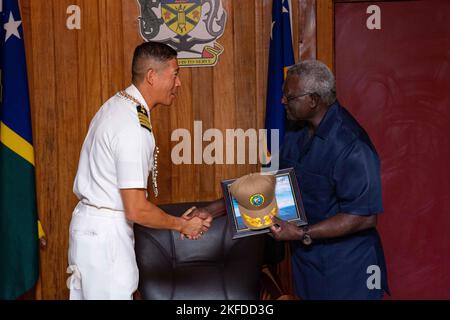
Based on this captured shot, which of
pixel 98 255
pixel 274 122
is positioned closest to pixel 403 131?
pixel 274 122

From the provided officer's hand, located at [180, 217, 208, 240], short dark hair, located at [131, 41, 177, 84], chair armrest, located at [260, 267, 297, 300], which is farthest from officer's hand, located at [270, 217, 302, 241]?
short dark hair, located at [131, 41, 177, 84]

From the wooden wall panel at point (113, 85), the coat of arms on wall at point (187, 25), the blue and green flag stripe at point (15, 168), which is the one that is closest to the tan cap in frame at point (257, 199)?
the wooden wall panel at point (113, 85)

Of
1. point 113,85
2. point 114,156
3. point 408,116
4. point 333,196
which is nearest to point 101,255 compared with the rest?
point 114,156

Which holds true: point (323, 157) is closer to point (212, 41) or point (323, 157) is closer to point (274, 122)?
point (274, 122)

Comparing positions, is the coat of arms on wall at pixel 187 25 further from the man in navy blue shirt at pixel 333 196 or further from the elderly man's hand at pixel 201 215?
the man in navy blue shirt at pixel 333 196

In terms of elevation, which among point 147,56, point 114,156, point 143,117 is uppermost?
point 147,56

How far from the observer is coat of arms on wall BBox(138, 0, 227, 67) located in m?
3.37

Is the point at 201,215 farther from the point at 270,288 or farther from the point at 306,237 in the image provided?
the point at 306,237

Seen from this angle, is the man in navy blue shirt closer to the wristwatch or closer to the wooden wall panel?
the wristwatch

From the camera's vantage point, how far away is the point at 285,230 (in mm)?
2371

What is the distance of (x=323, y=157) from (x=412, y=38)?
146 centimetres

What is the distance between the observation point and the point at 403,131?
3.48m

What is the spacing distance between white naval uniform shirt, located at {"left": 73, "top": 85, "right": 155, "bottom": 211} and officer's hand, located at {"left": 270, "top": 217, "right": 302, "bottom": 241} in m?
0.58

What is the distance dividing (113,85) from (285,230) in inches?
61.9
